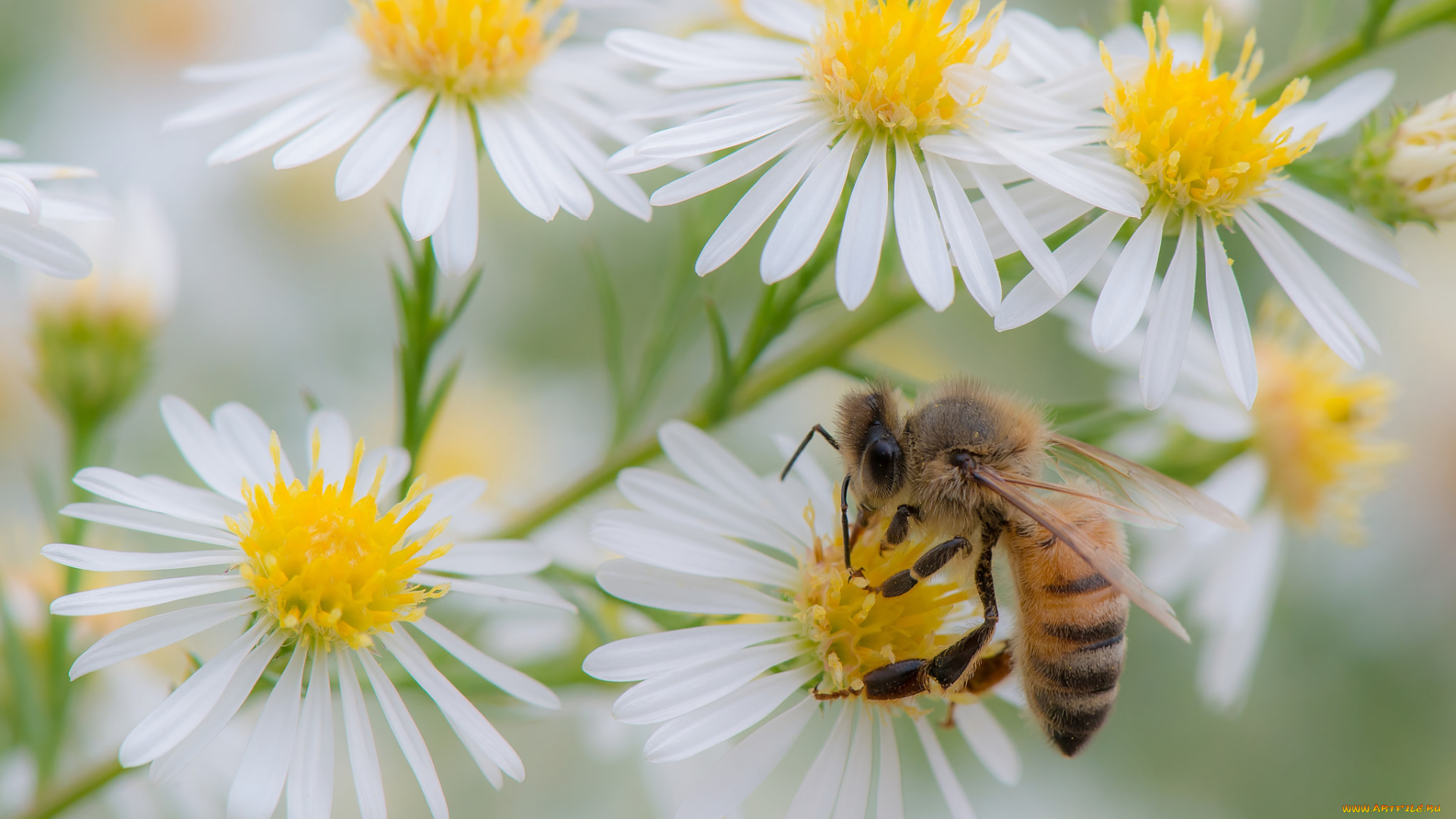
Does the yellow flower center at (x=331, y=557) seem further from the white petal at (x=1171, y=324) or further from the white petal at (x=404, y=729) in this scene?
the white petal at (x=1171, y=324)

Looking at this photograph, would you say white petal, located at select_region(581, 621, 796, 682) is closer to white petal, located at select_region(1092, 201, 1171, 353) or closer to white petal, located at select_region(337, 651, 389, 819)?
white petal, located at select_region(337, 651, 389, 819)

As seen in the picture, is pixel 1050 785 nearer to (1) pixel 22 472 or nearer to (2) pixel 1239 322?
(2) pixel 1239 322

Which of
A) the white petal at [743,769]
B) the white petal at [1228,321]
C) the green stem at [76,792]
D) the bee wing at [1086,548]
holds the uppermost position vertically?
the white petal at [1228,321]

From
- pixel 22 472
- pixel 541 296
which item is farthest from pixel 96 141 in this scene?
pixel 541 296

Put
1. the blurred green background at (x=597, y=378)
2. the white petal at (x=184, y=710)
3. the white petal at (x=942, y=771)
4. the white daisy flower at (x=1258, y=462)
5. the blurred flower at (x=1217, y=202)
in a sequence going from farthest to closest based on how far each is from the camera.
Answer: the blurred green background at (x=597, y=378) → the white daisy flower at (x=1258, y=462) → the white petal at (x=942, y=771) → the blurred flower at (x=1217, y=202) → the white petal at (x=184, y=710)

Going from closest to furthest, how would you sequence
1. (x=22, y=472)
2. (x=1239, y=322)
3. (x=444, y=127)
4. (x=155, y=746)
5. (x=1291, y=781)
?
(x=155, y=746) < (x=1239, y=322) < (x=444, y=127) < (x=22, y=472) < (x=1291, y=781)

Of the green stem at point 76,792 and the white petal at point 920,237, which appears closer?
the white petal at point 920,237

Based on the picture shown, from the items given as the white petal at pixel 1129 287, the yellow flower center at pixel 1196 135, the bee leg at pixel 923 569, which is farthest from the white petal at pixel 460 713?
the yellow flower center at pixel 1196 135

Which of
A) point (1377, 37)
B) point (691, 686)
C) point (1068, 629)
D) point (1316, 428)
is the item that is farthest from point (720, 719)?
point (1316, 428)

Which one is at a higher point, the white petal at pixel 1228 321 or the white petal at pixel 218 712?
the white petal at pixel 1228 321
